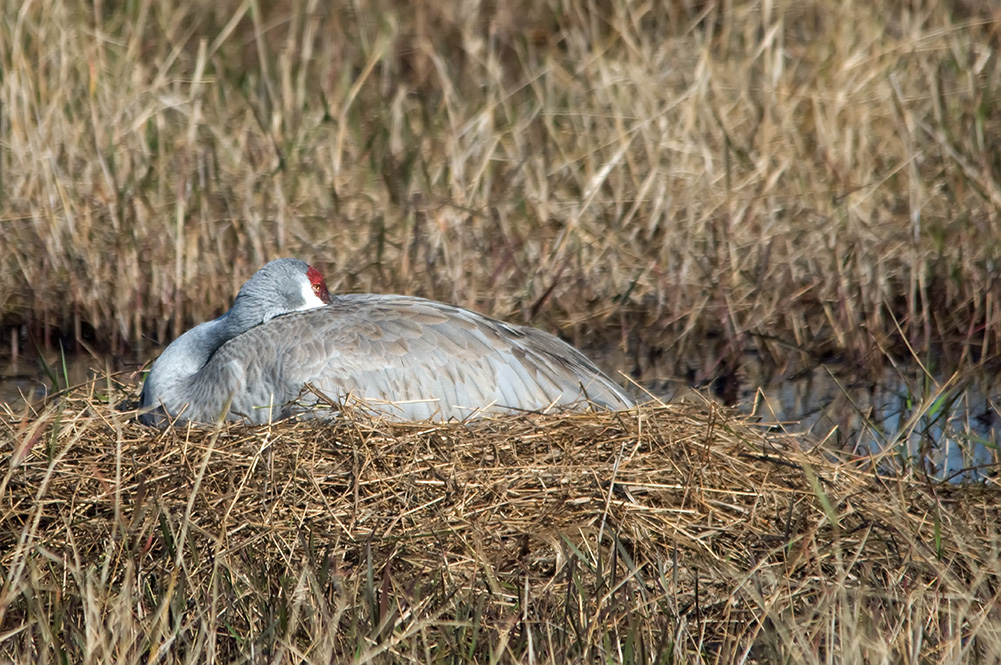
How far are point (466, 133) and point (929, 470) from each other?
2993mm

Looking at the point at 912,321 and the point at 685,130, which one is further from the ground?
the point at 685,130

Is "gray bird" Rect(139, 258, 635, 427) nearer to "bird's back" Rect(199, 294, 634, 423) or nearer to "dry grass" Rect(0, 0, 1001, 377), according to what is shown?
"bird's back" Rect(199, 294, 634, 423)

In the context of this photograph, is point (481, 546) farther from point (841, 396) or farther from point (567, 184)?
point (567, 184)

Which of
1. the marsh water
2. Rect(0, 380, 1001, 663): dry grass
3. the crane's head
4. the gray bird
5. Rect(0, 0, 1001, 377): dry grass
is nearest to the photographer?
Rect(0, 380, 1001, 663): dry grass

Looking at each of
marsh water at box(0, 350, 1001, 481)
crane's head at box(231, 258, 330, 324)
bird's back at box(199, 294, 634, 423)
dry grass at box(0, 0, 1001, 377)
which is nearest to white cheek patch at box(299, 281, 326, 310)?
crane's head at box(231, 258, 330, 324)

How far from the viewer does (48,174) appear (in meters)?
5.52

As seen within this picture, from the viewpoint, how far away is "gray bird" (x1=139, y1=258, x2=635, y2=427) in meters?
4.05

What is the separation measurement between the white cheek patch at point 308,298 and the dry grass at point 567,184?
3.28ft

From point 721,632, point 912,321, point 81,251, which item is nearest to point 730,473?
point 721,632

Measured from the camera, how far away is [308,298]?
4414 mm

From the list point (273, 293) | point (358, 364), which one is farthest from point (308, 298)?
point (358, 364)

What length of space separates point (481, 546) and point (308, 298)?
4.90 feet

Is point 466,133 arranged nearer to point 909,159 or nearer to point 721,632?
point 909,159

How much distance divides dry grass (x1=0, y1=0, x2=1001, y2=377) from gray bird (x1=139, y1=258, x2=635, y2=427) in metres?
0.99
